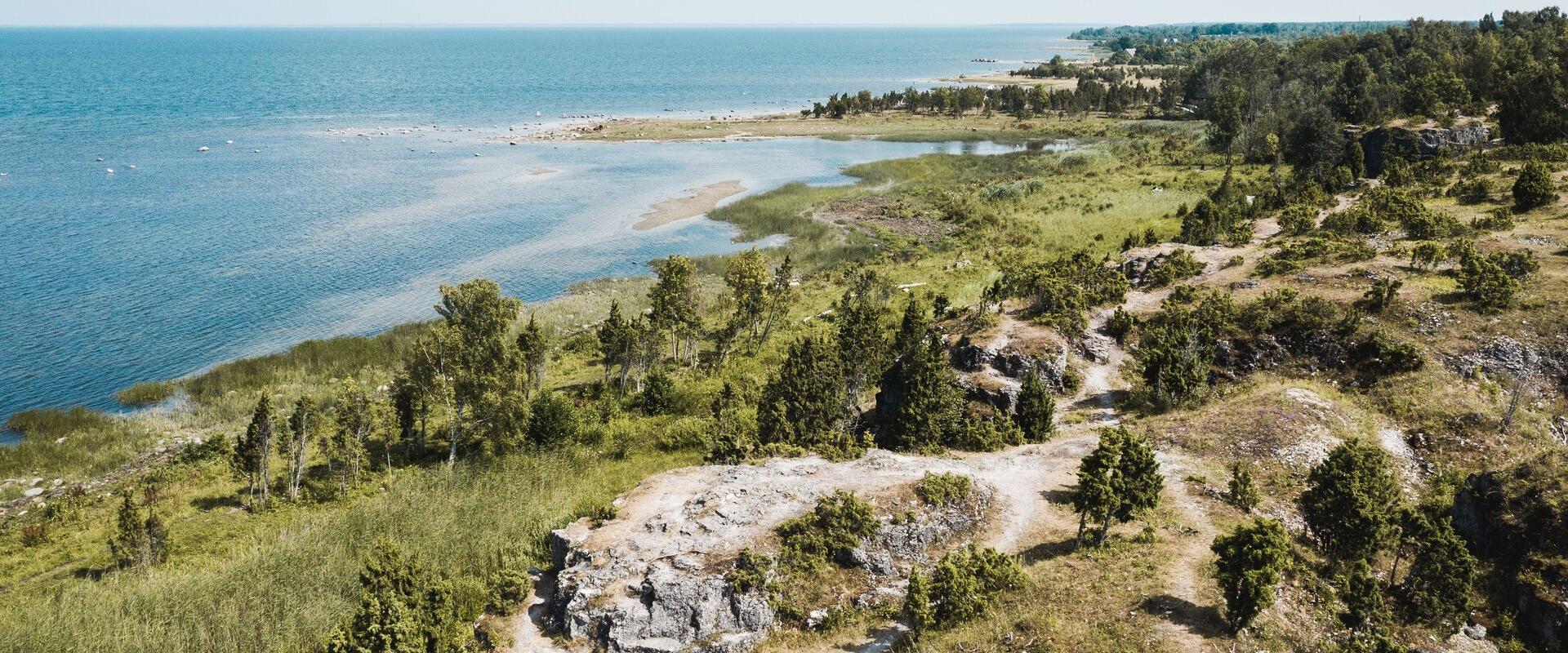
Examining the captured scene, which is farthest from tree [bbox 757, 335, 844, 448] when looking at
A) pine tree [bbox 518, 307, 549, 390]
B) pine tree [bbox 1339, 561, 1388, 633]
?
pine tree [bbox 1339, 561, 1388, 633]

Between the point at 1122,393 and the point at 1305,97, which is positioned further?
the point at 1305,97

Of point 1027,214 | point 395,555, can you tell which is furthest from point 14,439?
point 1027,214

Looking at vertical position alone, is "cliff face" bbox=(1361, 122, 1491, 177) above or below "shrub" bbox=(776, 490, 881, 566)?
above

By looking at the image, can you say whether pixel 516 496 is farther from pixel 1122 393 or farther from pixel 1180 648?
pixel 1122 393

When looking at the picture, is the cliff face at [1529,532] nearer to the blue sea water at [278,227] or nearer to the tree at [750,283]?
the tree at [750,283]

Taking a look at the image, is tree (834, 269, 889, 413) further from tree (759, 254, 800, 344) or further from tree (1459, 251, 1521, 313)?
tree (1459, 251, 1521, 313)

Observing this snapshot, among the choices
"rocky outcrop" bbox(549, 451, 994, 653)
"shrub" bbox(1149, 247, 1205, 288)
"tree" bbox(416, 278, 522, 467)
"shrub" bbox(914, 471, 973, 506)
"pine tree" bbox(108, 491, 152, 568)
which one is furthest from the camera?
"shrub" bbox(1149, 247, 1205, 288)

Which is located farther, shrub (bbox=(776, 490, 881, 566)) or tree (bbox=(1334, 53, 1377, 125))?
tree (bbox=(1334, 53, 1377, 125))

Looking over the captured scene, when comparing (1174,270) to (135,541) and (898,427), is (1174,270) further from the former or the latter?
(135,541)

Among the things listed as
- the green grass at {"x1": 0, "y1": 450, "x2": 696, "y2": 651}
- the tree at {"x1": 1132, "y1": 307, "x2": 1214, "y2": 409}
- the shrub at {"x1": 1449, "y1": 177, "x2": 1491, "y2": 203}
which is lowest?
the green grass at {"x1": 0, "y1": 450, "x2": 696, "y2": 651}
